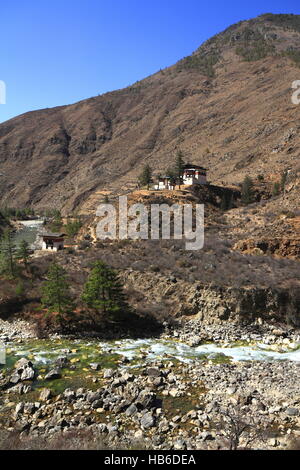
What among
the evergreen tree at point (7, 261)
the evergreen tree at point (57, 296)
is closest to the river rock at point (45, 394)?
the evergreen tree at point (57, 296)

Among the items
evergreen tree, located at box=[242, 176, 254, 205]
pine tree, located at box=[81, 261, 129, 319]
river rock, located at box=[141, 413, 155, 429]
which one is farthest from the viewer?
evergreen tree, located at box=[242, 176, 254, 205]

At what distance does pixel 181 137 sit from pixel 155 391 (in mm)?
128172

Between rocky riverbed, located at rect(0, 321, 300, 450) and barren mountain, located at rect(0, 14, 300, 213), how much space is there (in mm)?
53301

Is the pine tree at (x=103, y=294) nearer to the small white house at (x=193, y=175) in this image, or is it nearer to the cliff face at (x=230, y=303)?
the cliff face at (x=230, y=303)

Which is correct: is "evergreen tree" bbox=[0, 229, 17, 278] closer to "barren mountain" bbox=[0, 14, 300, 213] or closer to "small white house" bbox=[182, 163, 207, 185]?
"small white house" bbox=[182, 163, 207, 185]

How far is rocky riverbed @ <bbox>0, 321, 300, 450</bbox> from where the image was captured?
1550 centimetres

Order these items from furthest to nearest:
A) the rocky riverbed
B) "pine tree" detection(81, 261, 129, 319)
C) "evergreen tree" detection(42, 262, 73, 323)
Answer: "pine tree" detection(81, 261, 129, 319) → "evergreen tree" detection(42, 262, 73, 323) → the rocky riverbed

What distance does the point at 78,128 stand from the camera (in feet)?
639

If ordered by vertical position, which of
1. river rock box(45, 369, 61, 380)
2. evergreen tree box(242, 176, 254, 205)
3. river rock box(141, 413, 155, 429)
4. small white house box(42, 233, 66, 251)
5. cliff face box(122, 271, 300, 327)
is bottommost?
river rock box(141, 413, 155, 429)

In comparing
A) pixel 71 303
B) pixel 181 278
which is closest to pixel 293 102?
pixel 181 278

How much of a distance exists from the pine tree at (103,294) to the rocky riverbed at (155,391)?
11.6ft

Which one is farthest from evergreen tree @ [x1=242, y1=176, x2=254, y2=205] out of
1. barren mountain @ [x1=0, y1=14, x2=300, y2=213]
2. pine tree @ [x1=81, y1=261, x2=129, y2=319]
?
pine tree @ [x1=81, y1=261, x2=129, y2=319]

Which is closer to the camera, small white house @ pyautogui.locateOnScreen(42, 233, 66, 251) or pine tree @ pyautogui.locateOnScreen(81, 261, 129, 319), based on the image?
pine tree @ pyautogui.locateOnScreen(81, 261, 129, 319)

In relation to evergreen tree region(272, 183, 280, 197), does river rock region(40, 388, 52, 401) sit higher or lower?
lower
